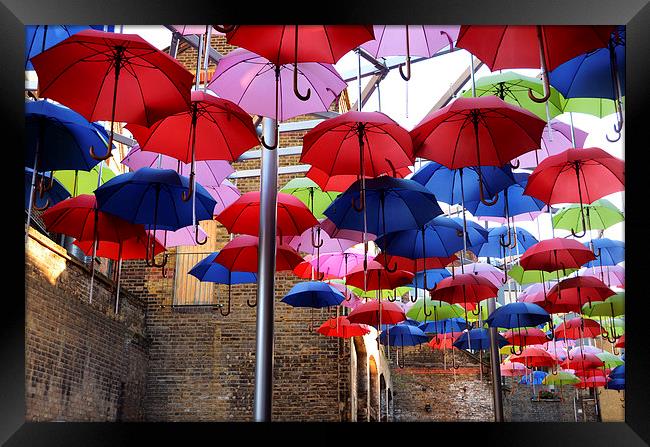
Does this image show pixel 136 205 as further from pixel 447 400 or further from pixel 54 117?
pixel 447 400

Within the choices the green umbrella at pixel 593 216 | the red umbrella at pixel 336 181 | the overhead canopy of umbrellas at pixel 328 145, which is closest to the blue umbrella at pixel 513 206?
the overhead canopy of umbrellas at pixel 328 145

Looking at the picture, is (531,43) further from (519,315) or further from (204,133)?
(519,315)

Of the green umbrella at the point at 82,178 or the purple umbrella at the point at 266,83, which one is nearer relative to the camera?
the purple umbrella at the point at 266,83

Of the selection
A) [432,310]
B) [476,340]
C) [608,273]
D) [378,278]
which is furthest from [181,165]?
[476,340]

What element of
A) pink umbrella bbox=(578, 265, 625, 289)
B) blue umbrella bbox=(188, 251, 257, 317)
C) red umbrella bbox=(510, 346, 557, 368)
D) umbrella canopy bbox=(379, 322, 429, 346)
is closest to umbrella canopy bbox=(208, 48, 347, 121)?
blue umbrella bbox=(188, 251, 257, 317)

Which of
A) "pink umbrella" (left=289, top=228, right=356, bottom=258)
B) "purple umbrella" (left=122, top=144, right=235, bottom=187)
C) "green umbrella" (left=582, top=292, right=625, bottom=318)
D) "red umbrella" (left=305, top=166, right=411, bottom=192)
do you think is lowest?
"green umbrella" (left=582, top=292, right=625, bottom=318)

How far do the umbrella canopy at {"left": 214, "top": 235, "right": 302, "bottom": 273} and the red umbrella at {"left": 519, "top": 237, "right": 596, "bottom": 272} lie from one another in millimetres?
2709

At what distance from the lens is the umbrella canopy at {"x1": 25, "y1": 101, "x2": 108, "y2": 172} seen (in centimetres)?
551

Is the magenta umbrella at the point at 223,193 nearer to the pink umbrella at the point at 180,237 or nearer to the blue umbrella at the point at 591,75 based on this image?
the pink umbrella at the point at 180,237

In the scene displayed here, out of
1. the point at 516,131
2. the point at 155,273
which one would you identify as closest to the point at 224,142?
the point at 516,131

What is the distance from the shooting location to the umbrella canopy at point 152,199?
5.93 meters

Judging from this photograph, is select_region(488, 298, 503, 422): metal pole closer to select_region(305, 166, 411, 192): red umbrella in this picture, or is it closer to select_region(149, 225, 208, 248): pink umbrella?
select_region(305, 166, 411, 192): red umbrella

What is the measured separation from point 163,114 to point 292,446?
2.46 m
